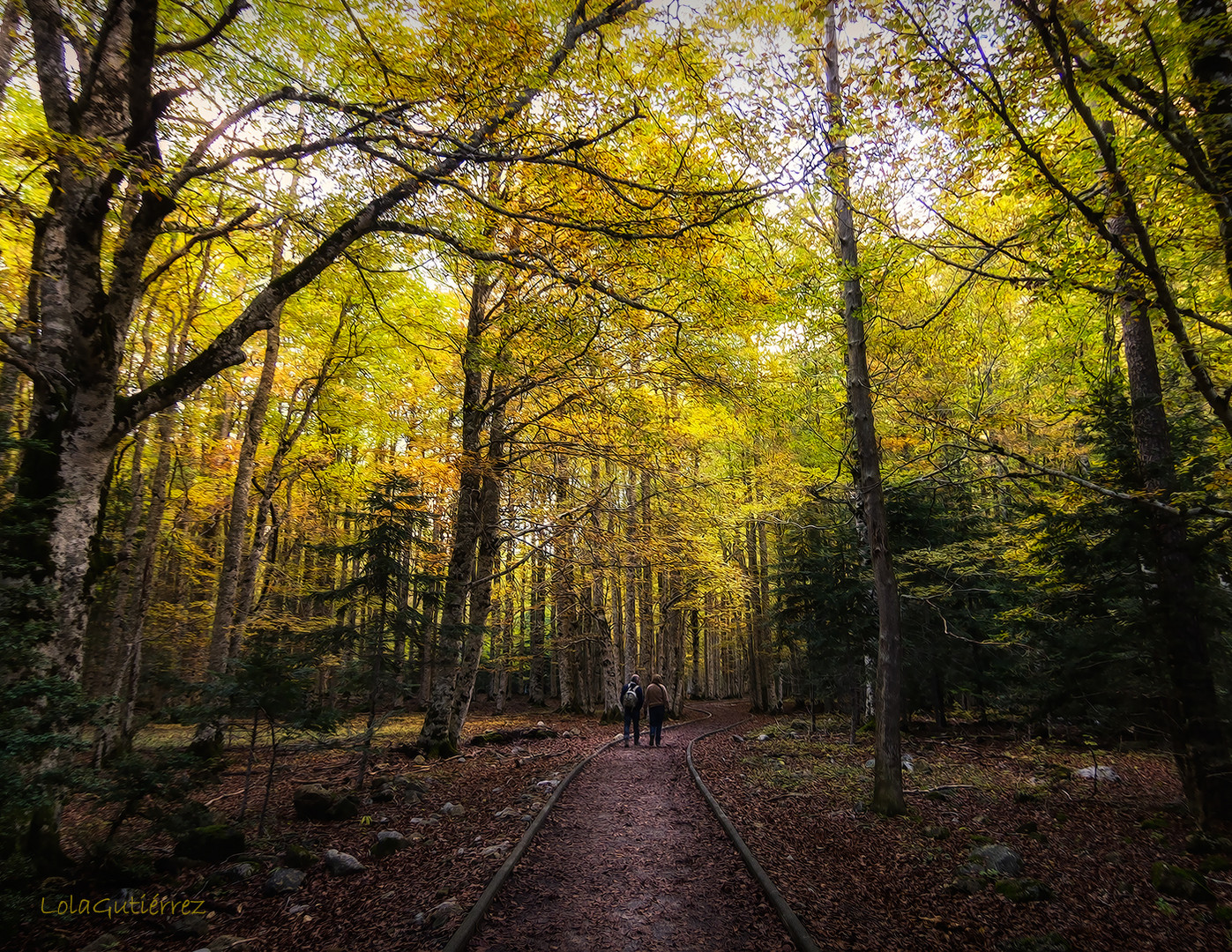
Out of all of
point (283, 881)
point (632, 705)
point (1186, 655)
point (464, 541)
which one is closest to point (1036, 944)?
point (1186, 655)

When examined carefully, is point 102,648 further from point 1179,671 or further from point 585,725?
point 1179,671

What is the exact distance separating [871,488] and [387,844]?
24.6 feet

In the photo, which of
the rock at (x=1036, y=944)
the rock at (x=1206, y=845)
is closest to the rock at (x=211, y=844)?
the rock at (x=1036, y=944)

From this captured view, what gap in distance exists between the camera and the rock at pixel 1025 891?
4.47 m

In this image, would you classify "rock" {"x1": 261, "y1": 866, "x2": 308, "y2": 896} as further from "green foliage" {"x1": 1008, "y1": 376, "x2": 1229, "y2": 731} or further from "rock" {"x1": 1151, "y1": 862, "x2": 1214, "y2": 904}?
"green foliage" {"x1": 1008, "y1": 376, "x2": 1229, "y2": 731}

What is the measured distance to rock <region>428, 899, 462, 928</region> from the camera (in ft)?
13.1

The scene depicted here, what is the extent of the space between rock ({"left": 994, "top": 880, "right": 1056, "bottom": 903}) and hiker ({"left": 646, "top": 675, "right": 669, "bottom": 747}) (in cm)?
877

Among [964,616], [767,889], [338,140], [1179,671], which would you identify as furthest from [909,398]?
[338,140]

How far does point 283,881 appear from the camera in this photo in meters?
4.91


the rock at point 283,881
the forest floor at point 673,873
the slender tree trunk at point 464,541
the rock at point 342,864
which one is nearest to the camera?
the forest floor at point 673,873

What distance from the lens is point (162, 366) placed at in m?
12.2

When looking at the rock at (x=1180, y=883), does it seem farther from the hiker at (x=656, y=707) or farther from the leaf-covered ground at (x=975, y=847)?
the hiker at (x=656, y=707)

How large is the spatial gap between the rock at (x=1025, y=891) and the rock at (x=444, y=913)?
4.53 metres

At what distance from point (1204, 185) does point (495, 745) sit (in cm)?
1452
